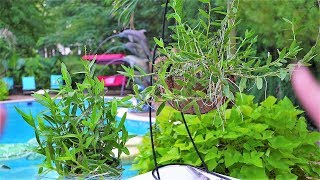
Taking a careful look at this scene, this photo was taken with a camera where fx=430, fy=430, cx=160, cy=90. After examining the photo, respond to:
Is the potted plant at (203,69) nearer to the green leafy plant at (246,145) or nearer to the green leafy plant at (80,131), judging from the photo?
the green leafy plant at (80,131)

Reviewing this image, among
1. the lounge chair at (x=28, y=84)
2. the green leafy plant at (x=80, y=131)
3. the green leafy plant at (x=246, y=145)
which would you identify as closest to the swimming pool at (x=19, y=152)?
the green leafy plant at (x=246, y=145)

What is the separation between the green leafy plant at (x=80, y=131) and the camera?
127cm

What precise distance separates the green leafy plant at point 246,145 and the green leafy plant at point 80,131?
506 mm

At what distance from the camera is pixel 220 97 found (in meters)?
1.40

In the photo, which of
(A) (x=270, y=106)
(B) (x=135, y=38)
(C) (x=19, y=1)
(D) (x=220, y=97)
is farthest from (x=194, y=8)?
(C) (x=19, y=1)

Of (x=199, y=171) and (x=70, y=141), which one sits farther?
(x=70, y=141)

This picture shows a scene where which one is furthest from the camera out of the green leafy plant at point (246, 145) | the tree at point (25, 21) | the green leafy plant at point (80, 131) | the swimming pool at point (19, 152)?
the tree at point (25, 21)

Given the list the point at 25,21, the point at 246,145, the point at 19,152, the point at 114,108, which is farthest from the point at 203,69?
the point at 25,21

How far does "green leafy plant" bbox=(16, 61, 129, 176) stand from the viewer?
1.27m

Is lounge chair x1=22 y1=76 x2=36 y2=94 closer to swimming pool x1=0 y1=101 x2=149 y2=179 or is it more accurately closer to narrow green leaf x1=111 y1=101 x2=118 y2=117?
swimming pool x1=0 y1=101 x2=149 y2=179

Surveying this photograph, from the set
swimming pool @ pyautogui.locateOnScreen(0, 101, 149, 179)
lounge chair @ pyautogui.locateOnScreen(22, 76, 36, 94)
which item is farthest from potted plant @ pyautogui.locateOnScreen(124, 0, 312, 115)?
lounge chair @ pyautogui.locateOnScreen(22, 76, 36, 94)

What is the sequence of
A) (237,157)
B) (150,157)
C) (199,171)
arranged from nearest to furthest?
(199,171)
(237,157)
(150,157)

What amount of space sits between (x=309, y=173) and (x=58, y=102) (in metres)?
1.23

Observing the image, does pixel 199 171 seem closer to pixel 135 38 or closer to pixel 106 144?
pixel 106 144
